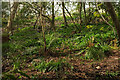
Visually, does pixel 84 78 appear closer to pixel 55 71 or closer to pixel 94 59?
pixel 55 71

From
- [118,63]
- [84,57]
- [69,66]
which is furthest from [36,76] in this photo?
[118,63]

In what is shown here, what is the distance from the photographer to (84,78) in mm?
2723

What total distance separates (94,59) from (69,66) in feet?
3.33

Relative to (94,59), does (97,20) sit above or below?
above

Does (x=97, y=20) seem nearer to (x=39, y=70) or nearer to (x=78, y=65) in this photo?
(x=78, y=65)

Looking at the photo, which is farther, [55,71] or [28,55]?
[28,55]

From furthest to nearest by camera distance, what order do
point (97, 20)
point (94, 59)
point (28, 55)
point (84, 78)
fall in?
point (97, 20), point (28, 55), point (94, 59), point (84, 78)

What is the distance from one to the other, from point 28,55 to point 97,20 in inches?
240

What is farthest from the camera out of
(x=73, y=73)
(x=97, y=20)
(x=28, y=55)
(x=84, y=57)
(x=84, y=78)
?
(x=97, y=20)

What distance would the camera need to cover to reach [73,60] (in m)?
3.93

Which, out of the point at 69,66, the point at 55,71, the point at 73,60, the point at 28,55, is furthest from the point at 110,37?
the point at 28,55

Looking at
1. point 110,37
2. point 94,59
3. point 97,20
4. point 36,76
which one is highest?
point 97,20

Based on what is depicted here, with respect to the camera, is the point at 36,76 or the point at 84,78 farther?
the point at 36,76

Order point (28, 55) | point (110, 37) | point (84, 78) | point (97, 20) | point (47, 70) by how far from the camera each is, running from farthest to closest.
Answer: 1. point (97, 20)
2. point (110, 37)
3. point (28, 55)
4. point (47, 70)
5. point (84, 78)
